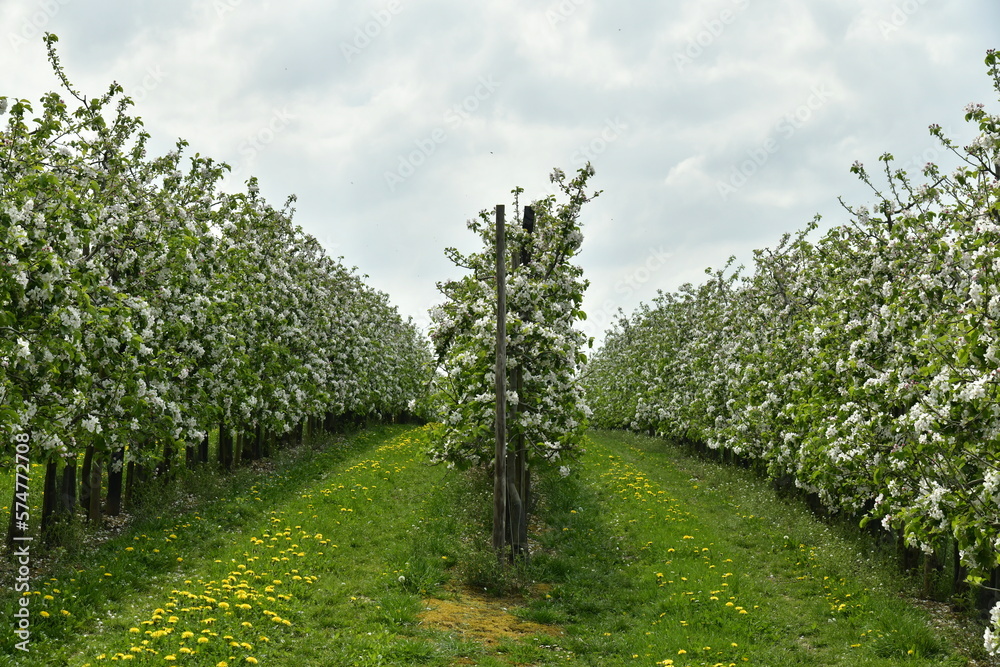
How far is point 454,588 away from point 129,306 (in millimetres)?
8769

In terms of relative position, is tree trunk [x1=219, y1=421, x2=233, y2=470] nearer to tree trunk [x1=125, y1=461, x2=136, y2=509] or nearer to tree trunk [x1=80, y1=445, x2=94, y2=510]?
tree trunk [x1=125, y1=461, x2=136, y2=509]

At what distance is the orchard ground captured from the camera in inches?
439

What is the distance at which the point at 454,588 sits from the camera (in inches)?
609

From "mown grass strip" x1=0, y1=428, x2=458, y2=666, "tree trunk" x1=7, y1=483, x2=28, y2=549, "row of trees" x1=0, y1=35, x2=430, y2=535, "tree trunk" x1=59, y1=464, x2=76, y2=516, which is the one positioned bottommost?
"mown grass strip" x1=0, y1=428, x2=458, y2=666

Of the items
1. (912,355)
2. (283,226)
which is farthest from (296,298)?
(912,355)

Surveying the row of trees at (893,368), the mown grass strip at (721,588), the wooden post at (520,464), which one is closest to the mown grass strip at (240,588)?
the wooden post at (520,464)

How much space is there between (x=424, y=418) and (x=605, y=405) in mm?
16738

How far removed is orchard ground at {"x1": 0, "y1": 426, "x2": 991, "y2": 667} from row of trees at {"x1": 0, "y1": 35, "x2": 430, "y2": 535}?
2508 mm

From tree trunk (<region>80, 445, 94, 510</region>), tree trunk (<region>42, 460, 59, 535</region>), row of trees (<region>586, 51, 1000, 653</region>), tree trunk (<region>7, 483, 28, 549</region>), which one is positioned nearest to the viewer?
row of trees (<region>586, 51, 1000, 653</region>)

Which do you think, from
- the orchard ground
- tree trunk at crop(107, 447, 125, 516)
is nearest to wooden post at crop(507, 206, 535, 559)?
the orchard ground

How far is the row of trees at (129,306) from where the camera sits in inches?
400

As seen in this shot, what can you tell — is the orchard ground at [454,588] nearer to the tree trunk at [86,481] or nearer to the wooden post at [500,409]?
the wooden post at [500,409]

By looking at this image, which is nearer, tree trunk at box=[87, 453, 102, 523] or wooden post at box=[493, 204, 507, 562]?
wooden post at box=[493, 204, 507, 562]

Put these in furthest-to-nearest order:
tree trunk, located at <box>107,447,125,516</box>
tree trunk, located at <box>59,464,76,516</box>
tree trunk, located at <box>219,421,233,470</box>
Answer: tree trunk, located at <box>219,421,233,470</box> < tree trunk, located at <box>107,447,125,516</box> < tree trunk, located at <box>59,464,76,516</box>
